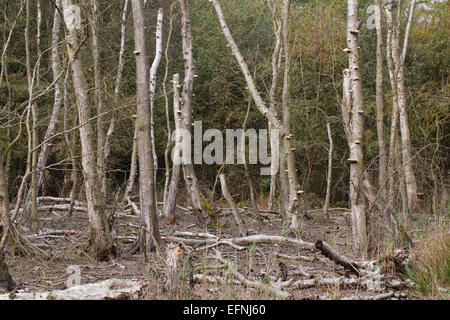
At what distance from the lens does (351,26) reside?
6.85 metres

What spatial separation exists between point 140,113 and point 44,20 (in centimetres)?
1020

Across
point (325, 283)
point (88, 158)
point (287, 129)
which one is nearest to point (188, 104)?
point (287, 129)

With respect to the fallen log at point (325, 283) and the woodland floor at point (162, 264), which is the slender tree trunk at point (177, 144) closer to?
the woodland floor at point (162, 264)

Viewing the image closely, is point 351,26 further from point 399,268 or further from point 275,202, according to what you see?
point 275,202

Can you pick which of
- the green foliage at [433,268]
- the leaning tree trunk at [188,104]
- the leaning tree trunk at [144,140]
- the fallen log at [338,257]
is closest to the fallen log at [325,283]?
the fallen log at [338,257]

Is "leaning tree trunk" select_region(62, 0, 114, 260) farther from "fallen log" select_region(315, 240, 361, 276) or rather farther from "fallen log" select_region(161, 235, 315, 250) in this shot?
"fallen log" select_region(315, 240, 361, 276)

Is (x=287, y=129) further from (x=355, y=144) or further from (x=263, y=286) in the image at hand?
(x=263, y=286)

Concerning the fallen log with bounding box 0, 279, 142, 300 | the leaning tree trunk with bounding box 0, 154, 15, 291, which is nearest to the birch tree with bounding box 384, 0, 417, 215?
the fallen log with bounding box 0, 279, 142, 300

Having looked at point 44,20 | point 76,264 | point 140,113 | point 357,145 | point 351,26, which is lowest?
point 76,264

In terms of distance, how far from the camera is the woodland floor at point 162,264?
4.93 metres

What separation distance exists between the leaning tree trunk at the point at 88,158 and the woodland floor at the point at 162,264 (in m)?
0.22

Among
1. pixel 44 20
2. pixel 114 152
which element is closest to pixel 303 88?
pixel 114 152
